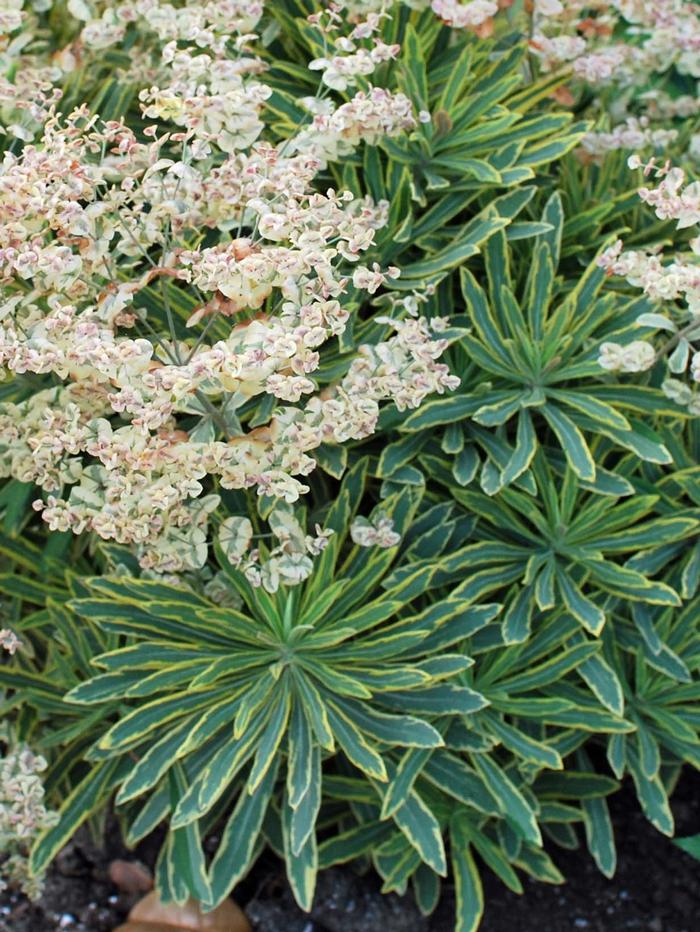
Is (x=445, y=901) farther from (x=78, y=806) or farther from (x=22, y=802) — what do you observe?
(x=22, y=802)

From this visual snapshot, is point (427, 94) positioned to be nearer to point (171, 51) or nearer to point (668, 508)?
point (171, 51)

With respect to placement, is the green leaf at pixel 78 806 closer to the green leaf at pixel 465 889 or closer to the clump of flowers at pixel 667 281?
the green leaf at pixel 465 889

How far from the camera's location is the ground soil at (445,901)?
2377 mm

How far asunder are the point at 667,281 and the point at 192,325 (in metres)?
0.77

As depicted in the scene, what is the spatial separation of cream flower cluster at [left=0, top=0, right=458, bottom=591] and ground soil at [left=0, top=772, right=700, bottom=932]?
0.80 meters

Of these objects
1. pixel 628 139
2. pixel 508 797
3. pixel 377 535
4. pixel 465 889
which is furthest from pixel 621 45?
pixel 465 889

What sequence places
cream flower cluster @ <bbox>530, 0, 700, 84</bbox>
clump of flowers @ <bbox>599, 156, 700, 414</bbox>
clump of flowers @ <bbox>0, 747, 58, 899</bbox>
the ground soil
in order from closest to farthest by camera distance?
1. clump of flowers @ <bbox>599, 156, 700, 414</bbox>
2. clump of flowers @ <bbox>0, 747, 58, 899</bbox>
3. the ground soil
4. cream flower cluster @ <bbox>530, 0, 700, 84</bbox>

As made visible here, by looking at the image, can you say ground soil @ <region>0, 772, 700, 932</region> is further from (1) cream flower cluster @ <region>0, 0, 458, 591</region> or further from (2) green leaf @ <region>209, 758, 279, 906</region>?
(1) cream flower cluster @ <region>0, 0, 458, 591</region>

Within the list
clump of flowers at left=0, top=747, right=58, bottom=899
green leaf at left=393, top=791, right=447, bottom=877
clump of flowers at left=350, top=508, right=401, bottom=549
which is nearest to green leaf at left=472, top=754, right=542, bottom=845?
green leaf at left=393, top=791, right=447, bottom=877

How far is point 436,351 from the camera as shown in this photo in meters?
1.86

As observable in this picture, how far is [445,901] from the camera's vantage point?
8.07ft

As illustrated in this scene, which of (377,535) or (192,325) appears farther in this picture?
(377,535)

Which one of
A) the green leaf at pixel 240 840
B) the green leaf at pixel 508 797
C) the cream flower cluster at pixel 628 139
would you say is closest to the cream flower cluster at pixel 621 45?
the cream flower cluster at pixel 628 139

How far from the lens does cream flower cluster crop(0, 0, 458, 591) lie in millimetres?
1611
